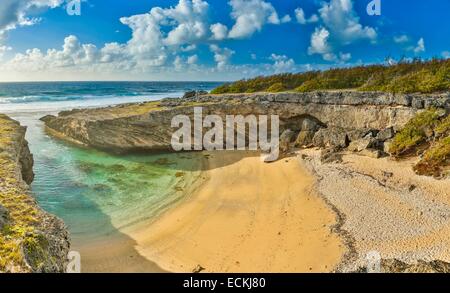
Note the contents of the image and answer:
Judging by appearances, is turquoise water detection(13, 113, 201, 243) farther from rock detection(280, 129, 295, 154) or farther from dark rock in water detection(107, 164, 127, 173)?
rock detection(280, 129, 295, 154)

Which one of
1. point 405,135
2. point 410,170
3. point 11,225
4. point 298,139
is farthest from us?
point 298,139

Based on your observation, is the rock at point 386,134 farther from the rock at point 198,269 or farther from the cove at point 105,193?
the rock at point 198,269

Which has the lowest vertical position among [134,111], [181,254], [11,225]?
[181,254]

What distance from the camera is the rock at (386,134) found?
19.7 metres

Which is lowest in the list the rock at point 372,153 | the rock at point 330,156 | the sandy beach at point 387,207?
the sandy beach at point 387,207

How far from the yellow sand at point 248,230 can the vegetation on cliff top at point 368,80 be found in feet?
34.4

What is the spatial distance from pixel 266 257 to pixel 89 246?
6.11m

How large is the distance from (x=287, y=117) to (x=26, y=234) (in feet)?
65.3

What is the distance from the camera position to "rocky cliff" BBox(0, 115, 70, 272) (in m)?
5.86

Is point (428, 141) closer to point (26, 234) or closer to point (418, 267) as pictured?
point (418, 267)

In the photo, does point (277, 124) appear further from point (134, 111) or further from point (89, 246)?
point (89, 246)

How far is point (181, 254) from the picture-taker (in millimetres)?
11508

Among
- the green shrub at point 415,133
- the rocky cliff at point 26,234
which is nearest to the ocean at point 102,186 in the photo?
the rocky cliff at point 26,234
